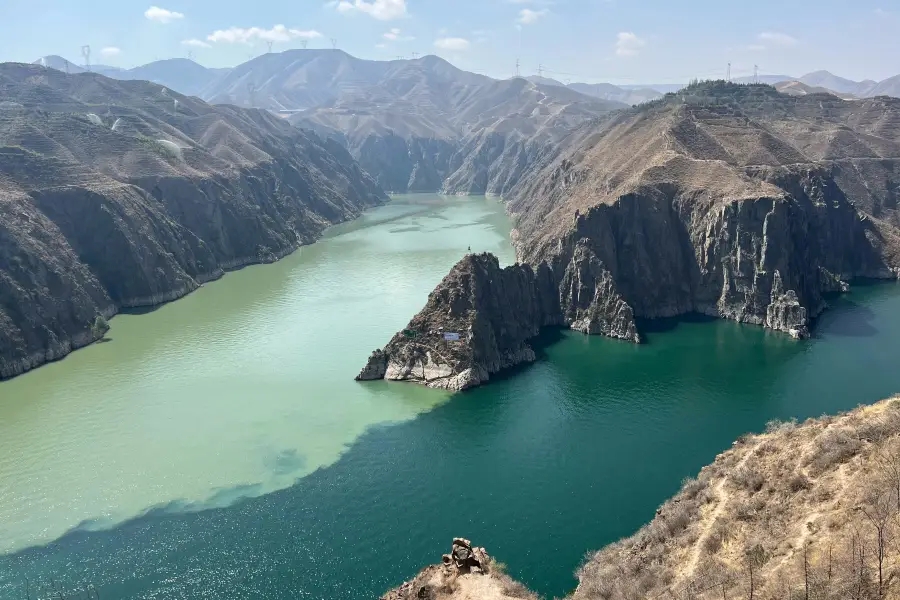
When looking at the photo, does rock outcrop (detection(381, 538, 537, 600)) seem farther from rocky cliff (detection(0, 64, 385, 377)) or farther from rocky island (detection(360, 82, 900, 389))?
rocky cliff (detection(0, 64, 385, 377))

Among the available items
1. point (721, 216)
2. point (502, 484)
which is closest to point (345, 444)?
point (502, 484)

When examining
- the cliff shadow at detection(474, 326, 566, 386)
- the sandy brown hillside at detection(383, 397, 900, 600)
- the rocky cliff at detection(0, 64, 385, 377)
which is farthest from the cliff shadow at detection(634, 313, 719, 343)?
the rocky cliff at detection(0, 64, 385, 377)

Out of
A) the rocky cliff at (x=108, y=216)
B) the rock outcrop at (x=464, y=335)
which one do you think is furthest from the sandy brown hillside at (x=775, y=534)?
the rocky cliff at (x=108, y=216)

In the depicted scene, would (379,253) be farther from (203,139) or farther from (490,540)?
(490,540)

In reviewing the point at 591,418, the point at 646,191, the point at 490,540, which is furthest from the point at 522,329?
the point at 490,540

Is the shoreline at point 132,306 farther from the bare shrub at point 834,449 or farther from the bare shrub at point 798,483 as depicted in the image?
the bare shrub at point 834,449

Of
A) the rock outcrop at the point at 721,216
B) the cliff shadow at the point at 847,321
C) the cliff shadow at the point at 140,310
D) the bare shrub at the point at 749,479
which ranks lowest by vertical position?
the cliff shadow at the point at 847,321
